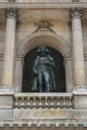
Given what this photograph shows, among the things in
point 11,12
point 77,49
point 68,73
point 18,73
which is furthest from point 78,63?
point 11,12

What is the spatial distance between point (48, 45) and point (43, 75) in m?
2.39

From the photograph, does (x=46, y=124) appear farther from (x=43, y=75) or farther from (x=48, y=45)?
(x=48, y=45)

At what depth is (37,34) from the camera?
1702 cm

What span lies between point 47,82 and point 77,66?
151cm

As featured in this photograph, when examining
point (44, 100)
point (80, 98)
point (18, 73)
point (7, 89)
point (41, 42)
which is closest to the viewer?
point (80, 98)

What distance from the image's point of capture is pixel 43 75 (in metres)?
15.8

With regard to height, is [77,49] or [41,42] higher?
[41,42]

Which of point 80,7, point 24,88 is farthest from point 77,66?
point 24,88

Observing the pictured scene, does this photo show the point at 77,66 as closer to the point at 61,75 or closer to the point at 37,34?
the point at 37,34

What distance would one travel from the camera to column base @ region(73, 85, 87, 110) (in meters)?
14.0

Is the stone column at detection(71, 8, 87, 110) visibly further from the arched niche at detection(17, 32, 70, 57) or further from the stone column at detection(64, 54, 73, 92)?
the arched niche at detection(17, 32, 70, 57)

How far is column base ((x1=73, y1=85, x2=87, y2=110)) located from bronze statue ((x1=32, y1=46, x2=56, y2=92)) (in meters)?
1.62

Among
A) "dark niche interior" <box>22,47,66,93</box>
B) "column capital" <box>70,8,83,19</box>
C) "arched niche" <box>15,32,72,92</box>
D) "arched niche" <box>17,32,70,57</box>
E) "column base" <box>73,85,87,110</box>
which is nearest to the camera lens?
"column base" <box>73,85,87,110</box>

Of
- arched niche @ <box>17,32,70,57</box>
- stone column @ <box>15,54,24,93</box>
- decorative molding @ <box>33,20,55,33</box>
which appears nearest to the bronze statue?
stone column @ <box>15,54,24,93</box>
